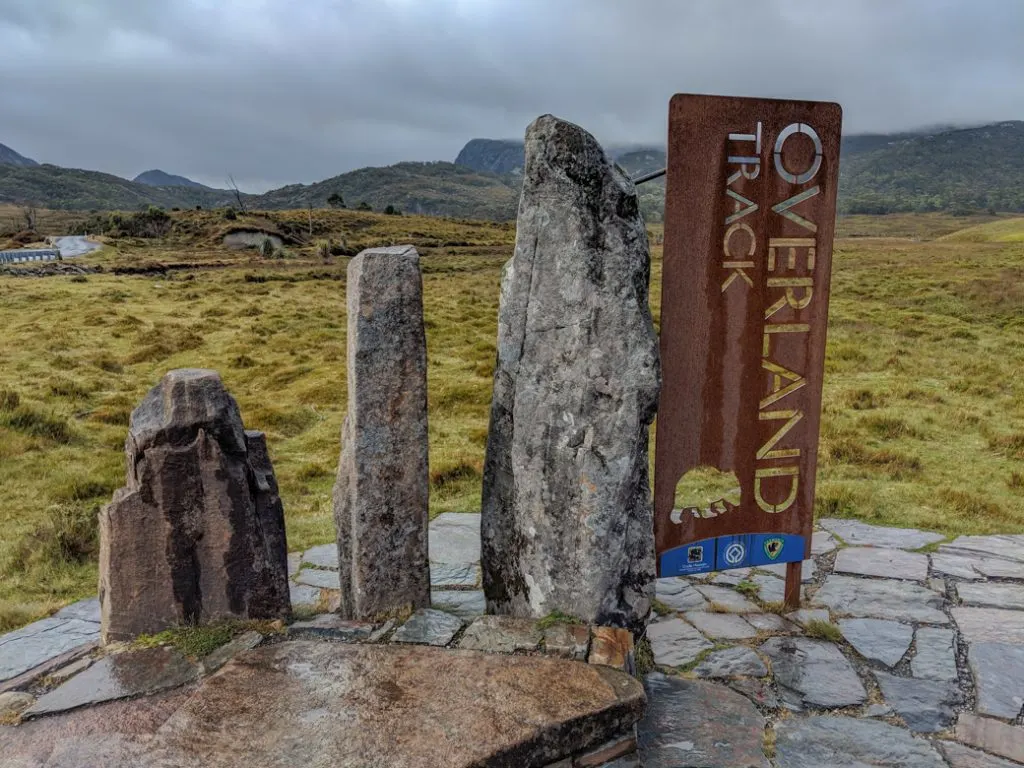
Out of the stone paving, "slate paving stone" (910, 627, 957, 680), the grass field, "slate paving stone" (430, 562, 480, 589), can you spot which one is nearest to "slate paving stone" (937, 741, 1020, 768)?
the stone paving

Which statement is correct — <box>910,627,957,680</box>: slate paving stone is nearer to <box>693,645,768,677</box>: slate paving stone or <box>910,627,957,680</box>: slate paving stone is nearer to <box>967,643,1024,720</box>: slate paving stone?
<box>967,643,1024,720</box>: slate paving stone

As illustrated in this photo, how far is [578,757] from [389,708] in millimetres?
969

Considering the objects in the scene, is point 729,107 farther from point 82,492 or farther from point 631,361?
point 82,492

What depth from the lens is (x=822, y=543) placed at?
23.7 ft

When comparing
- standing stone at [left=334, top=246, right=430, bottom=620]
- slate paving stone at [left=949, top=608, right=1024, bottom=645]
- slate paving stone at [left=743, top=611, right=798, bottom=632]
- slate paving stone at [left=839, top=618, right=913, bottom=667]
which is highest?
standing stone at [left=334, top=246, right=430, bottom=620]

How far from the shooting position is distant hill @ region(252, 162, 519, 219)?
159500mm

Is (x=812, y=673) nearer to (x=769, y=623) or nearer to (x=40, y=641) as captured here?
(x=769, y=623)

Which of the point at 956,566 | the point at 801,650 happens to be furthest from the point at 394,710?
the point at 956,566

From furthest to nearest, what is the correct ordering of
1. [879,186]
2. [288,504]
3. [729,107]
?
[879,186], [288,504], [729,107]

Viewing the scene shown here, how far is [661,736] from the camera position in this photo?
4.36 m

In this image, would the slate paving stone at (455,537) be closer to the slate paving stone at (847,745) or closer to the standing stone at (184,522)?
the standing stone at (184,522)

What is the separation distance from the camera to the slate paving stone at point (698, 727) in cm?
416

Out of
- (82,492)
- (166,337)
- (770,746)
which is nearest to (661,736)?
(770,746)

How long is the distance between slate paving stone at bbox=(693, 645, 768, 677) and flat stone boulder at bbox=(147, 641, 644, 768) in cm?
111
